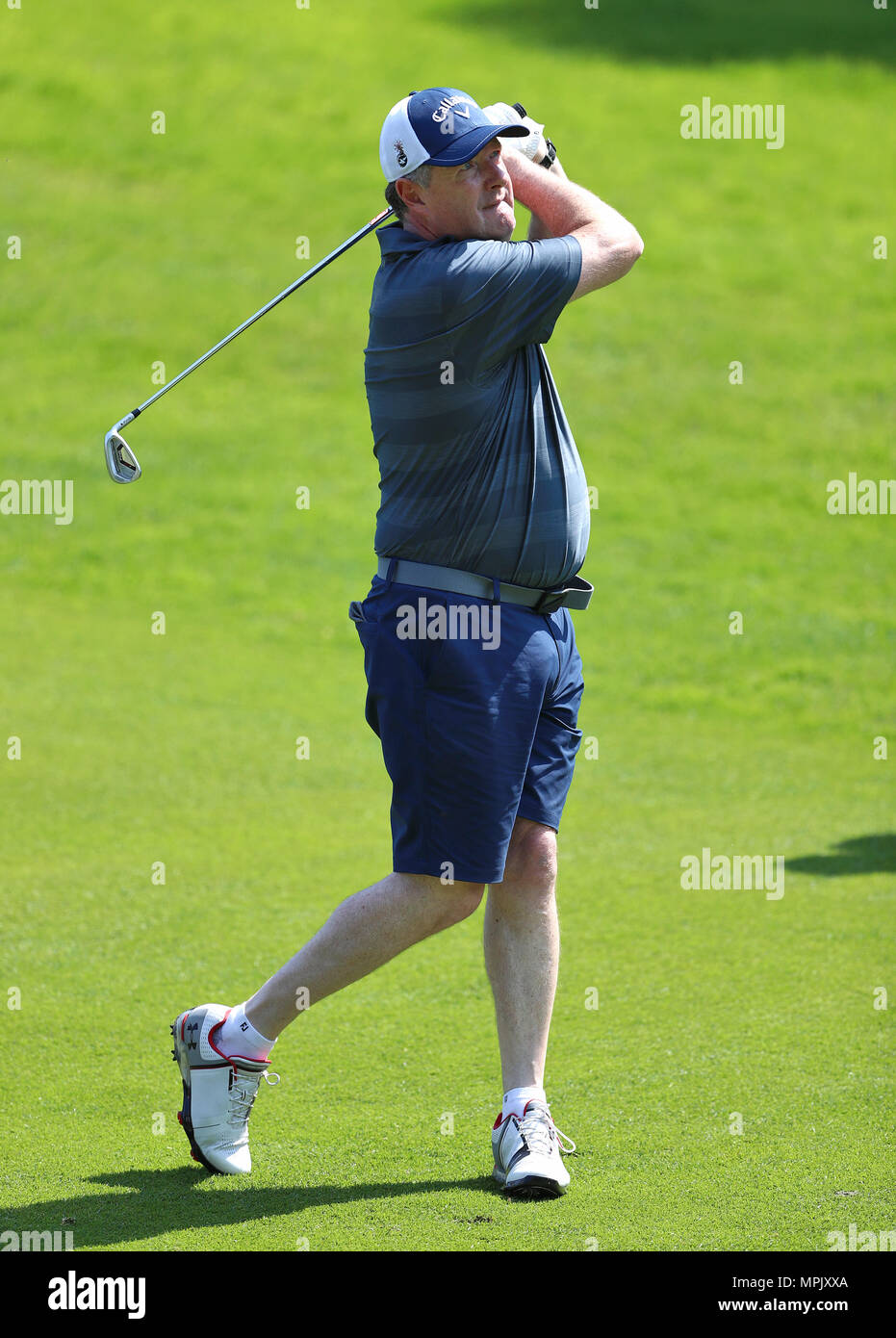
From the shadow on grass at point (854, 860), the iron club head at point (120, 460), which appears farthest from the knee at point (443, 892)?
the shadow on grass at point (854, 860)

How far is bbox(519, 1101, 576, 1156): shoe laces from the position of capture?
127 inches

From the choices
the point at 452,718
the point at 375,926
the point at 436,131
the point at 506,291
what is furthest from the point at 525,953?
the point at 436,131

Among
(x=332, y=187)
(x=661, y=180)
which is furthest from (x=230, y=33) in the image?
(x=661, y=180)

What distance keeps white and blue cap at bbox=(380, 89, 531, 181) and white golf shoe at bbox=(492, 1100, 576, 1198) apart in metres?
1.94

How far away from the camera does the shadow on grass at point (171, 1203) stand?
3.05m

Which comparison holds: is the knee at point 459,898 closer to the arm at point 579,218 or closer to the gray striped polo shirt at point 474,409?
the gray striped polo shirt at point 474,409

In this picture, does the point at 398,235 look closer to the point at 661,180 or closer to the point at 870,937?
the point at 870,937

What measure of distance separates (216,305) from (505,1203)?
12594mm

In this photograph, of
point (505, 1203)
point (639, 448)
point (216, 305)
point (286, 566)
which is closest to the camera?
point (505, 1203)

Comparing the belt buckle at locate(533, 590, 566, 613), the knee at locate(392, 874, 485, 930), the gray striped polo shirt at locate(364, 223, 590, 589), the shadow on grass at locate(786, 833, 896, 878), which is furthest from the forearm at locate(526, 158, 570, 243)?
the shadow on grass at locate(786, 833, 896, 878)

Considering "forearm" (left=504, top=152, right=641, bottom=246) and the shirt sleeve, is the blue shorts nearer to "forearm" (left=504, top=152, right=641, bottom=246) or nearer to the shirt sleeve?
the shirt sleeve

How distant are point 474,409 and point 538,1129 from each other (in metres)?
1.47

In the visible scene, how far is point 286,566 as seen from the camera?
1084 centimetres

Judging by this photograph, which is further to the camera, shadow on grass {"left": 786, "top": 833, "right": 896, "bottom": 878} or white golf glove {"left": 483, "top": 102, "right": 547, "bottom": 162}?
shadow on grass {"left": 786, "top": 833, "right": 896, "bottom": 878}
